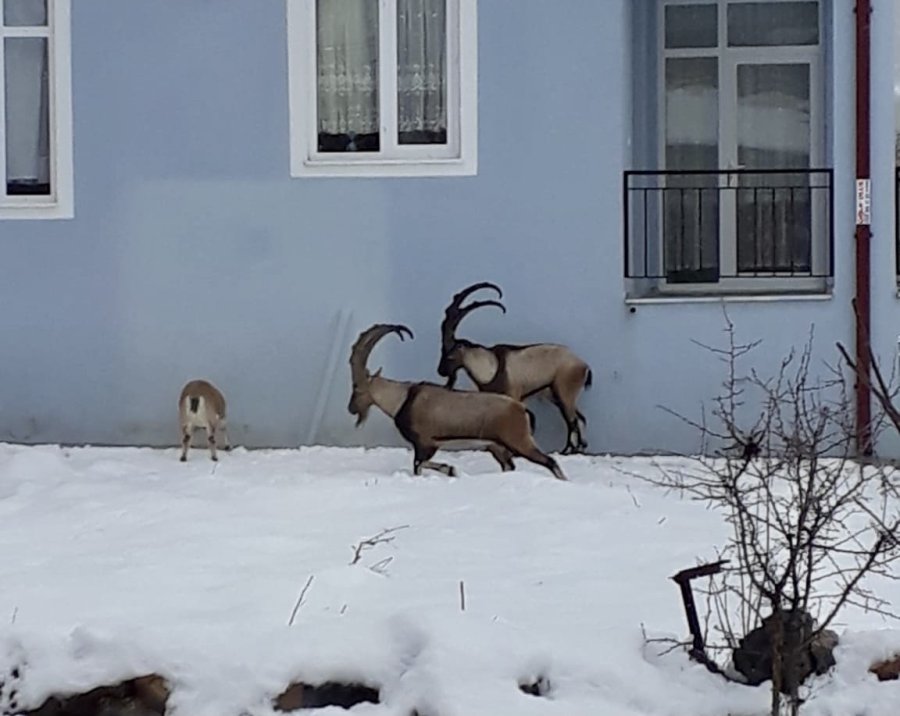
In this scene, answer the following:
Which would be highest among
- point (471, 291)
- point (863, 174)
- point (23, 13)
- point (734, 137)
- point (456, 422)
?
point (23, 13)

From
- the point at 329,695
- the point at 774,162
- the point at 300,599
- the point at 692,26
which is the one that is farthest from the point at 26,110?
the point at 329,695

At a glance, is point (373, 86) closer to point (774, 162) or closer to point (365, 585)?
point (774, 162)

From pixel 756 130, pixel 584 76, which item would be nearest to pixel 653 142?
pixel 756 130

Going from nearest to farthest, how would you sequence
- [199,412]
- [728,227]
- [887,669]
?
[887,669], [199,412], [728,227]

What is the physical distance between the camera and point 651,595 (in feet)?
20.9

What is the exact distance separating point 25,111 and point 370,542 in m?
4.82

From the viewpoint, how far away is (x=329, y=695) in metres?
5.12

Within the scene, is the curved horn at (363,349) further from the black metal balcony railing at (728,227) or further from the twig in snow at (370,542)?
the black metal balcony railing at (728,227)

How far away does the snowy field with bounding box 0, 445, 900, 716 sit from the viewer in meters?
5.11

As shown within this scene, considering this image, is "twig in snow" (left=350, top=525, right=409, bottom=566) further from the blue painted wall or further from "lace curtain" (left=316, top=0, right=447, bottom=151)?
"lace curtain" (left=316, top=0, right=447, bottom=151)

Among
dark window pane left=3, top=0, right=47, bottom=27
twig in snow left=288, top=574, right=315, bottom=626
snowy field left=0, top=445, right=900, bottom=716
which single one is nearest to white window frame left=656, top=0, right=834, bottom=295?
snowy field left=0, top=445, right=900, bottom=716

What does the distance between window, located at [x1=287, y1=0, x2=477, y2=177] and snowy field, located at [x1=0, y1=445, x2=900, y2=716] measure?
1861mm

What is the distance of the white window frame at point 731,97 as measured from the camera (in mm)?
11656

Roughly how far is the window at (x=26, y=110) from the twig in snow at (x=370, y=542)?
162 inches
